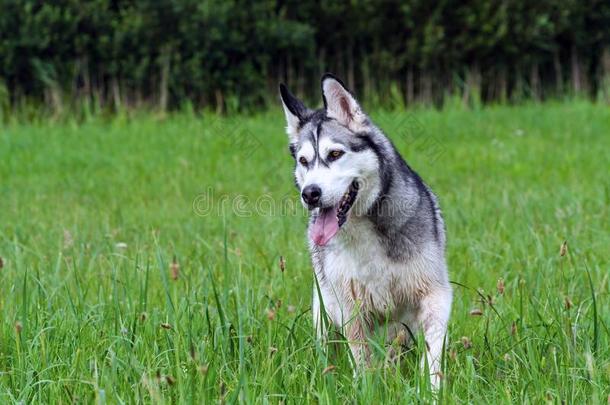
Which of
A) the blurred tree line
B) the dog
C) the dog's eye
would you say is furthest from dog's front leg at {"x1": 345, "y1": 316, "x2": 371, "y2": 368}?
the blurred tree line

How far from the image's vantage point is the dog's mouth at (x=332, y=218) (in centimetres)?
413

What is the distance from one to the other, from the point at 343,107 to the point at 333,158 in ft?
1.09

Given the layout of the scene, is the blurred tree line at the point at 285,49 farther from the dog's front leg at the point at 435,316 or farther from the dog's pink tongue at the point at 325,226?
the dog's front leg at the point at 435,316

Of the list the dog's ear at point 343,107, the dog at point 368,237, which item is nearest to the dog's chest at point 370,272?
the dog at point 368,237

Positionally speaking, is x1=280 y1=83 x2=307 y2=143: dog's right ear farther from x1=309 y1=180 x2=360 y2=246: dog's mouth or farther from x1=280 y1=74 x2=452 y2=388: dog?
x1=309 y1=180 x2=360 y2=246: dog's mouth

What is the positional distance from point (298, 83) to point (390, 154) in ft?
40.3

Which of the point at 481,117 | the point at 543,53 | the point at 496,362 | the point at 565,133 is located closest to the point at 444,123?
the point at 481,117

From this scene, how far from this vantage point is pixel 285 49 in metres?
16.2

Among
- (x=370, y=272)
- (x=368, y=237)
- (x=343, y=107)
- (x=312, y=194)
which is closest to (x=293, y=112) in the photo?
(x=343, y=107)

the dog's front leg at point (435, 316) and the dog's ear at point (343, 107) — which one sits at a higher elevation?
the dog's ear at point (343, 107)

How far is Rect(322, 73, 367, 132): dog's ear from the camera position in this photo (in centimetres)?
441

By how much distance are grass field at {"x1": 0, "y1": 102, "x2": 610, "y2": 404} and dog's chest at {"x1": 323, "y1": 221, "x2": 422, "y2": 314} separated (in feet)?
0.87

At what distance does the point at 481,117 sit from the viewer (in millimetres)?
13477

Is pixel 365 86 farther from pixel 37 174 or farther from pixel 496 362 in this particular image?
pixel 496 362
